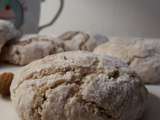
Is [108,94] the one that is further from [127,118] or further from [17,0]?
[17,0]

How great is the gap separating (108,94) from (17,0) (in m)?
0.60

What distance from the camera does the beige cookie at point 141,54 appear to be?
0.68m

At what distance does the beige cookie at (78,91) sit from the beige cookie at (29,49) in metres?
0.22

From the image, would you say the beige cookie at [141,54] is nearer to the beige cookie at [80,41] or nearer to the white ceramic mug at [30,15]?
the beige cookie at [80,41]

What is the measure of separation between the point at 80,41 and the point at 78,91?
37cm

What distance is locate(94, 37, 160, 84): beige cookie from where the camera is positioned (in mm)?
677

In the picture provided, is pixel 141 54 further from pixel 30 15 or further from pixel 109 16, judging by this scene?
pixel 109 16

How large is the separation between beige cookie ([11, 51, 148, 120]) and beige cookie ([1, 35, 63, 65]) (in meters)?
0.22

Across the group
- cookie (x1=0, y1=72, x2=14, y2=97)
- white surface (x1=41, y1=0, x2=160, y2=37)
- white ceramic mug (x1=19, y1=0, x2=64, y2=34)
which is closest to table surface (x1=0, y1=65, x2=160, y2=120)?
cookie (x1=0, y1=72, x2=14, y2=97)

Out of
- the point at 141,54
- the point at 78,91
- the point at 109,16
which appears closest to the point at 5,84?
the point at 78,91

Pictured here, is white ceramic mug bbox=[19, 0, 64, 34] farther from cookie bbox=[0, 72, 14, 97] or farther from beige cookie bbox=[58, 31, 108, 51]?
cookie bbox=[0, 72, 14, 97]

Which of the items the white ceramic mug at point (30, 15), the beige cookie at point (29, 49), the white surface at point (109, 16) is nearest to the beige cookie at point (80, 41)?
the beige cookie at point (29, 49)

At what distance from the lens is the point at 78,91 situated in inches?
19.2

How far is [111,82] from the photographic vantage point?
0.50 meters
